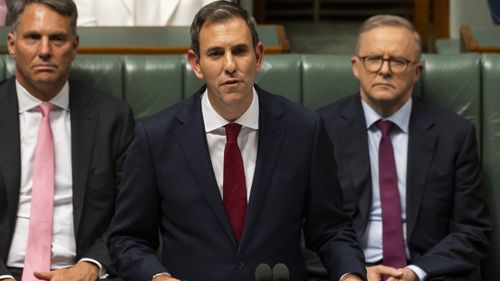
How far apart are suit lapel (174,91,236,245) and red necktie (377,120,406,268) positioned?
2.01 ft

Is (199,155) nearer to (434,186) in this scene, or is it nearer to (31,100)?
(31,100)

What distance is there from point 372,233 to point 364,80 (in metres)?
0.43

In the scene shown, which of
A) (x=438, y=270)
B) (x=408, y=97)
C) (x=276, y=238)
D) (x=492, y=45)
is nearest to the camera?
(x=276, y=238)

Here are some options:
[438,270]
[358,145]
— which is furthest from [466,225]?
[358,145]

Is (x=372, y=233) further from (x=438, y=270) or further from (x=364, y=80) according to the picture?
(x=364, y=80)

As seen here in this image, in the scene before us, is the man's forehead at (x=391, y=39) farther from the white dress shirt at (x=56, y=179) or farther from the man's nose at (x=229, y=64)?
the white dress shirt at (x=56, y=179)

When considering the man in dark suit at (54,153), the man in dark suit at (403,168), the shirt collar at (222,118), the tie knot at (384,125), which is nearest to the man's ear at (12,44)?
the man in dark suit at (54,153)

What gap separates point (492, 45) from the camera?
3383 mm

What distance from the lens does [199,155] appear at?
8.65 ft

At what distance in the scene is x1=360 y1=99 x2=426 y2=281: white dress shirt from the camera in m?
3.07

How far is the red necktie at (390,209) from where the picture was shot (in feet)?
10.0

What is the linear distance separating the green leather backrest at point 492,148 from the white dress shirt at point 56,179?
46.6 inches

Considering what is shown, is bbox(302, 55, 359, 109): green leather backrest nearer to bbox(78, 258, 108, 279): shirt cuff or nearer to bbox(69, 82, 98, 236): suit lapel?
bbox(69, 82, 98, 236): suit lapel

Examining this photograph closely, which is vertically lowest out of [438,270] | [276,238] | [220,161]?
[438,270]
